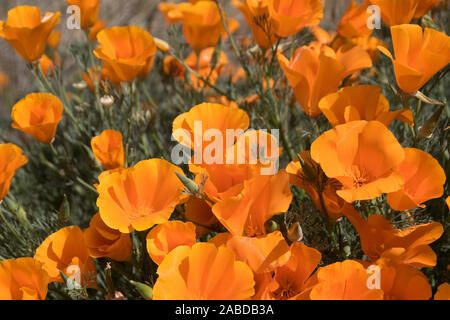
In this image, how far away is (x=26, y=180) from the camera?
1.58 metres

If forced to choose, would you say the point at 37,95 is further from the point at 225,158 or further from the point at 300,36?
the point at 300,36

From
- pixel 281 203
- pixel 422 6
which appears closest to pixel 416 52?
pixel 422 6

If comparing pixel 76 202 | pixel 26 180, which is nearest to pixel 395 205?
pixel 76 202

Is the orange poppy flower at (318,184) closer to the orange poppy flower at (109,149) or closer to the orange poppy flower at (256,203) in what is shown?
the orange poppy flower at (256,203)

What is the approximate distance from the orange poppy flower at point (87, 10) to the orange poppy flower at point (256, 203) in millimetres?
809

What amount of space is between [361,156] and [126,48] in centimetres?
62

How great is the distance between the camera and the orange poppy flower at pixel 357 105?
76 cm

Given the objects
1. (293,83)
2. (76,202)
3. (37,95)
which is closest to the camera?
(293,83)

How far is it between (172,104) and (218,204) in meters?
1.06

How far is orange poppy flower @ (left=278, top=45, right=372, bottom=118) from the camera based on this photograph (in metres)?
0.85

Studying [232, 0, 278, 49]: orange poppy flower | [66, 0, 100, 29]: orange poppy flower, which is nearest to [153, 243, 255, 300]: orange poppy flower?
[232, 0, 278, 49]: orange poppy flower

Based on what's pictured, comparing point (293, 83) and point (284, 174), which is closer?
point (284, 174)

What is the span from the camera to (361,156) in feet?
2.44

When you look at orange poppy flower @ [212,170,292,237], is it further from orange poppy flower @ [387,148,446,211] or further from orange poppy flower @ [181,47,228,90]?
orange poppy flower @ [181,47,228,90]
